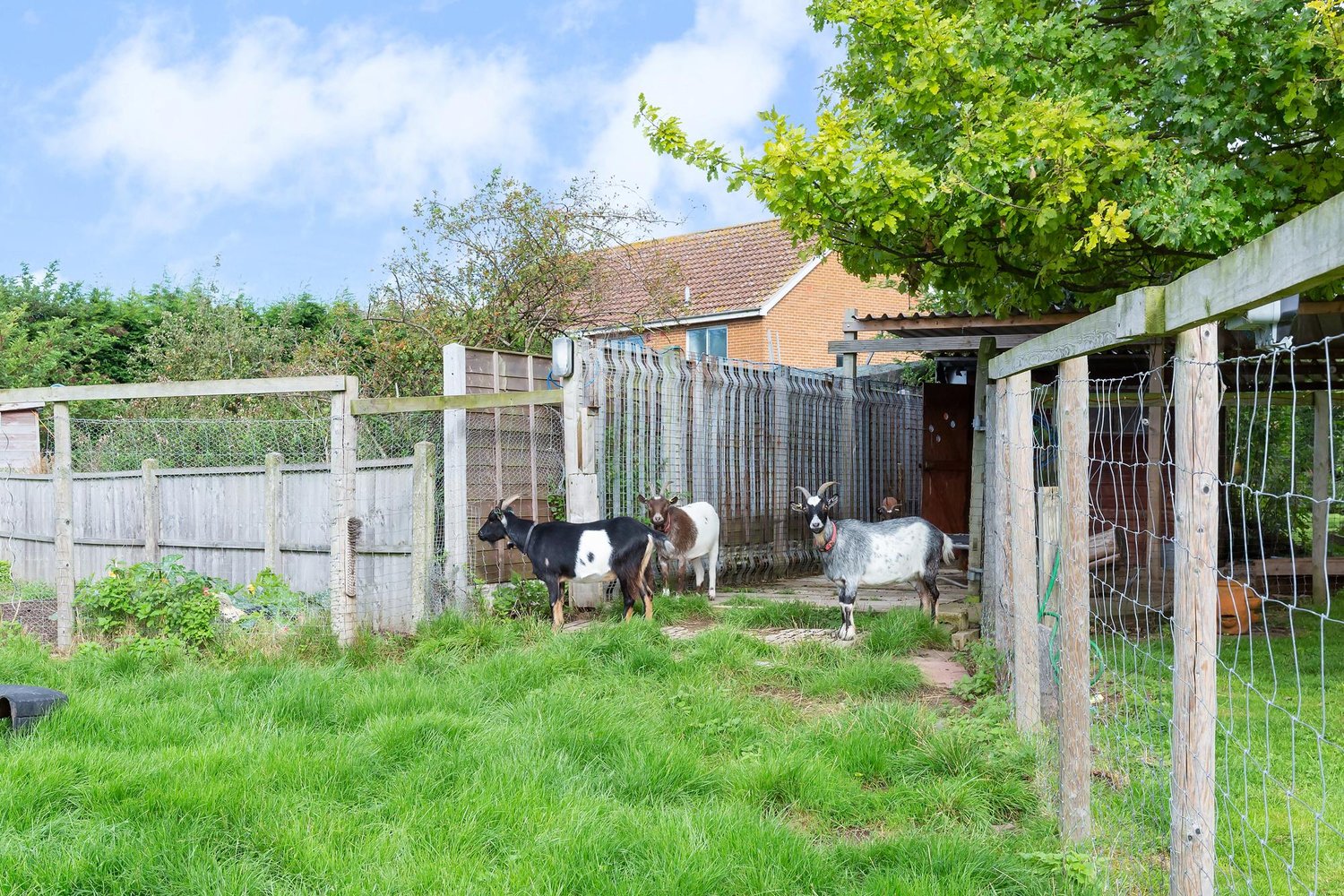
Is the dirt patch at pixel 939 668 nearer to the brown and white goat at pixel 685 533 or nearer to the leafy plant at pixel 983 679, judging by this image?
the leafy plant at pixel 983 679

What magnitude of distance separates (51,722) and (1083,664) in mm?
4594

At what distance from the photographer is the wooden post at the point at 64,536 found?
323 inches

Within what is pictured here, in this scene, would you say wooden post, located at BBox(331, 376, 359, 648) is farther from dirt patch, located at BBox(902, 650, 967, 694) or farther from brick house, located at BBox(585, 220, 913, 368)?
brick house, located at BBox(585, 220, 913, 368)

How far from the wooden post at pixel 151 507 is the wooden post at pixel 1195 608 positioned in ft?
30.0

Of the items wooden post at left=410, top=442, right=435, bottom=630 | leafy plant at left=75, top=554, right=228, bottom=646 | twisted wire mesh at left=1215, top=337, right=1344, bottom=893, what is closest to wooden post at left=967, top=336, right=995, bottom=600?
twisted wire mesh at left=1215, top=337, right=1344, bottom=893

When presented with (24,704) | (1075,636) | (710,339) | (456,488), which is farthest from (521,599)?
(710,339)

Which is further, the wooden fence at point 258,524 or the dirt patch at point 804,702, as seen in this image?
the wooden fence at point 258,524

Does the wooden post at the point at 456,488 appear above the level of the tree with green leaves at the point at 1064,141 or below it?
below

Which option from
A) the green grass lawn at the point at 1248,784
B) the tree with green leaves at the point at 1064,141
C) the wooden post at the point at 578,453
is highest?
the tree with green leaves at the point at 1064,141

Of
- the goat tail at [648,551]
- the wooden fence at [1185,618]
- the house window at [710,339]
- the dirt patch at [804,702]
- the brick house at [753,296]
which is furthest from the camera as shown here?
the house window at [710,339]

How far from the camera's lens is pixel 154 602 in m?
7.70

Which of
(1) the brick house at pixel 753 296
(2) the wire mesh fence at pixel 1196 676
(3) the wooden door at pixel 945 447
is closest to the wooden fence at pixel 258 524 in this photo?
(2) the wire mesh fence at pixel 1196 676

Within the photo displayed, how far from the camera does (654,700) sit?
5672 millimetres

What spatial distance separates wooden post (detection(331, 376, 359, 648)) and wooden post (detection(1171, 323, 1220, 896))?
621 centimetres
